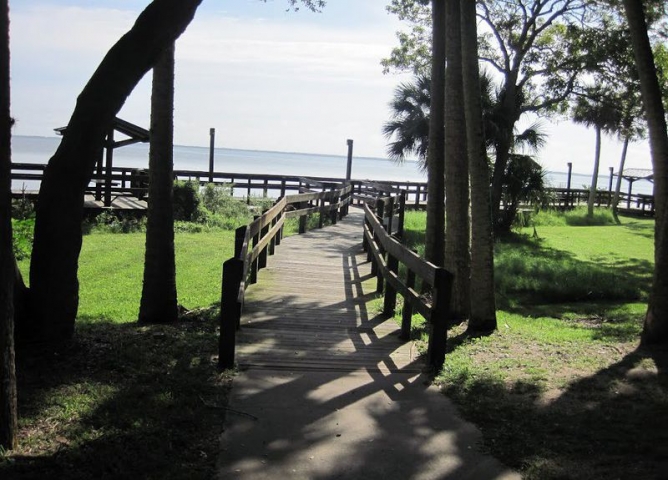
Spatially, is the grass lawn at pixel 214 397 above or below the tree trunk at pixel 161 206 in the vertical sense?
below

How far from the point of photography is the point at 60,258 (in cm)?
561

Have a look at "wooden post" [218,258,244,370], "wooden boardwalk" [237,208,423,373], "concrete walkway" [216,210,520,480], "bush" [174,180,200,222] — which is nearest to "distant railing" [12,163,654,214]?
"bush" [174,180,200,222]

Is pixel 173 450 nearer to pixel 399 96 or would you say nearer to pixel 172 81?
pixel 172 81

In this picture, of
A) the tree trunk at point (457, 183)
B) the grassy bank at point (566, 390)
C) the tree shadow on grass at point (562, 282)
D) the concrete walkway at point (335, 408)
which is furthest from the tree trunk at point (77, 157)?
the tree shadow on grass at point (562, 282)

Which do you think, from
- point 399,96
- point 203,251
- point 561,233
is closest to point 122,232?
point 203,251

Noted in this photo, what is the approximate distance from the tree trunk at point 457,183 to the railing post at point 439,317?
2.69 metres

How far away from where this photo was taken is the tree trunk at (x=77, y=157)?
541 centimetres

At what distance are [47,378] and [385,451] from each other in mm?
2742

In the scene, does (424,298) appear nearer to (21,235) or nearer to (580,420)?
(580,420)

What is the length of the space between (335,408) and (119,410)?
61.8 inches

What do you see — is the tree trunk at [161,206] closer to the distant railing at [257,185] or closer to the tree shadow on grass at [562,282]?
the tree shadow on grass at [562,282]

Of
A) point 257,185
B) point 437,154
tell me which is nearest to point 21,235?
point 437,154

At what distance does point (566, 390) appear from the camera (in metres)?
5.51

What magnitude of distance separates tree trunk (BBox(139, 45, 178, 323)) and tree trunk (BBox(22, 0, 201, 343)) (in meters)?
2.08
